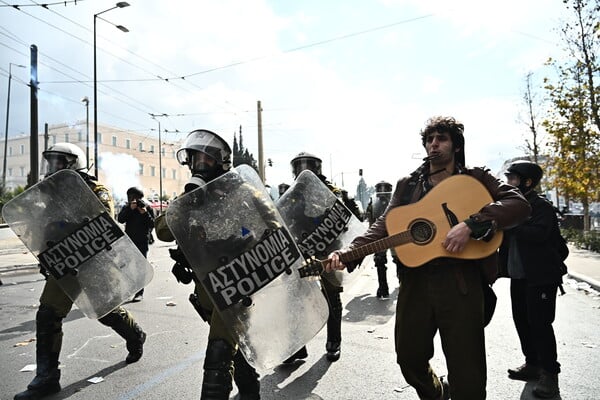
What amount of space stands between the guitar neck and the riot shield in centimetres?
199

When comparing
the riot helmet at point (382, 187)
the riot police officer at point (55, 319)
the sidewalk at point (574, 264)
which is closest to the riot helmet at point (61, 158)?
the riot police officer at point (55, 319)

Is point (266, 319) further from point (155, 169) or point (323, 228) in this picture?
point (155, 169)

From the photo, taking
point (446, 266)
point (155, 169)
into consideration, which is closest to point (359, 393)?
point (446, 266)

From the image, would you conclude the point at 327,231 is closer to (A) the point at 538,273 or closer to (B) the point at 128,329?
(A) the point at 538,273

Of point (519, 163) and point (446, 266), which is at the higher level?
point (519, 163)

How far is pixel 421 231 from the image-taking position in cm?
235

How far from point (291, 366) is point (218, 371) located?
1471mm

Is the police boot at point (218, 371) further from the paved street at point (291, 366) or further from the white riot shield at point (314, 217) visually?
the white riot shield at point (314, 217)

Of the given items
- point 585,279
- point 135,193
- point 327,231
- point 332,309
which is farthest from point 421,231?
point 585,279

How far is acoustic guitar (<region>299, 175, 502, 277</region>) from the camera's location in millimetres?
2211

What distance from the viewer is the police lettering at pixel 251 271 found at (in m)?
2.39

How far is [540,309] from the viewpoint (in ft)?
10.4

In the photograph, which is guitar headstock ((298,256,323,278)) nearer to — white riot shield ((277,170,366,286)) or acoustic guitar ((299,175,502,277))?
acoustic guitar ((299,175,502,277))

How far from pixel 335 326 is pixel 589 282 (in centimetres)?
574
